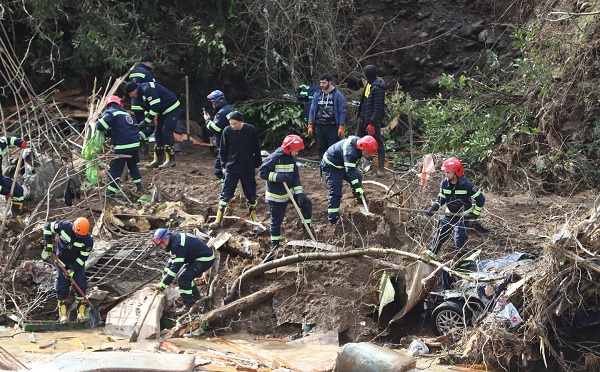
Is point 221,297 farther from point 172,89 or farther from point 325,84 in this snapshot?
point 172,89

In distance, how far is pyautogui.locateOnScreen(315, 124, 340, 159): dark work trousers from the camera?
14273 millimetres

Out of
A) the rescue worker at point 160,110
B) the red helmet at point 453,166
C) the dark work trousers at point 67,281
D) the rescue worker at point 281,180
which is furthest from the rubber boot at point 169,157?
the red helmet at point 453,166

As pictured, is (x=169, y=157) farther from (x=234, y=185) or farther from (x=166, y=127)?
(x=234, y=185)

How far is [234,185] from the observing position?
40.4ft

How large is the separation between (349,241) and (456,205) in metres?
1.68

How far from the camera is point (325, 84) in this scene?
14.0 m

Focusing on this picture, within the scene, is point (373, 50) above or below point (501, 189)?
above

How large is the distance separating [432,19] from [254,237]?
877 centimetres

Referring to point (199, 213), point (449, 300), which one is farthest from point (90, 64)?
point (449, 300)

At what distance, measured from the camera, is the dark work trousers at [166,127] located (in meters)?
14.4

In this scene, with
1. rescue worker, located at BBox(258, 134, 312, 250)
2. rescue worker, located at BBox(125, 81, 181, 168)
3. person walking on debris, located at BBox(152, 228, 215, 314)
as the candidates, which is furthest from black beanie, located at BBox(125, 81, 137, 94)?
person walking on debris, located at BBox(152, 228, 215, 314)

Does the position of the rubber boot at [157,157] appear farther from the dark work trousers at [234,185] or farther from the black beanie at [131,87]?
the dark work trousers at [234,185]

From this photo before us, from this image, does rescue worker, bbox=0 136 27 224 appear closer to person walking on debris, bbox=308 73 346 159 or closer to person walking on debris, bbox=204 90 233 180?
person walking on debris, bbox=204 90 233 180

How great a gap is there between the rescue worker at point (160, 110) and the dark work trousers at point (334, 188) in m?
3.44
